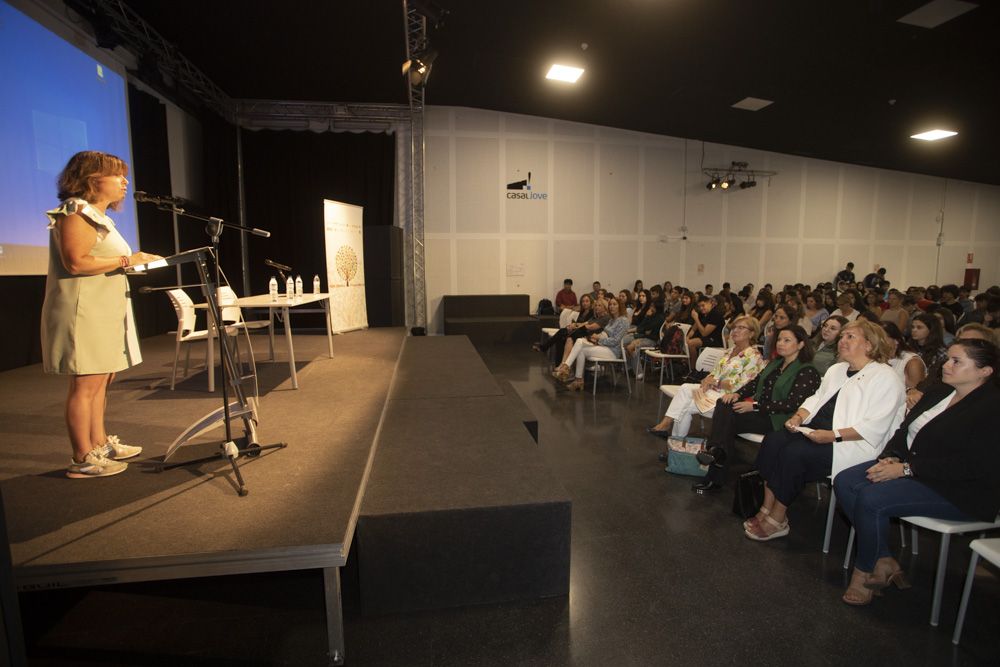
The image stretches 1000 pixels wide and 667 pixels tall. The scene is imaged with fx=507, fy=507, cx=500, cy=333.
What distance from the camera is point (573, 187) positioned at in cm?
1002

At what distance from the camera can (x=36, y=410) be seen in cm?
335

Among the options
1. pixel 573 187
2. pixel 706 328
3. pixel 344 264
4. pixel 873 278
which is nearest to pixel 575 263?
pixel 573 187

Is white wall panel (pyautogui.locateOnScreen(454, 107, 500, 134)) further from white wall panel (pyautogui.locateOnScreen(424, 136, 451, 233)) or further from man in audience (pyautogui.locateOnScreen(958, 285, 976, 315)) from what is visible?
man in audience (pyautogui.locateOnScreen(958, 285, 976, 315))

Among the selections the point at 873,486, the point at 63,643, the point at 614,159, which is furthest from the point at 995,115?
the point at 63,643

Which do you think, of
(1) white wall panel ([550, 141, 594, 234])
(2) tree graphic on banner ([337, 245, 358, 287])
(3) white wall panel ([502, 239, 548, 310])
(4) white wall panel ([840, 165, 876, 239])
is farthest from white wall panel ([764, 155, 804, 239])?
(2) tree graphic on banner ([337, 245, 358, 287])

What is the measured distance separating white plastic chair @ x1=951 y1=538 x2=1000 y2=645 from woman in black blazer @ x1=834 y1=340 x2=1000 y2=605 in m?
0.19

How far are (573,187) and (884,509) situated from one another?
8.75m

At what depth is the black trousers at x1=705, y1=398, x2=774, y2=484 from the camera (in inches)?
119

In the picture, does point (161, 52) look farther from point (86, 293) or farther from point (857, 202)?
point (857, 202)

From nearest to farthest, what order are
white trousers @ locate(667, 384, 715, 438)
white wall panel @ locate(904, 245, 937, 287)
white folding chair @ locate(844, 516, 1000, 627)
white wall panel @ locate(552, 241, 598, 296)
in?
white folding chair @ locate(844, 516, 1000, 627)
white trousers @ locate(667, 384, 715, 438)
white wall panel @ locate(552, 241, 598, 296)
white wall panel @ locate(904, 245, 937, 287)

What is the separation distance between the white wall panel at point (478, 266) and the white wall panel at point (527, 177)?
56 cm

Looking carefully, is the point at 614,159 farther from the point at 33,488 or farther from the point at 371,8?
the point at 33,488

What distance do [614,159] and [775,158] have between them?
11.9 ft

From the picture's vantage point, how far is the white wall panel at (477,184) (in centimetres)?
962
